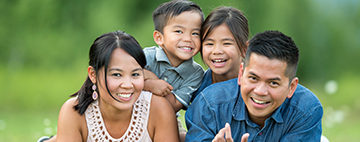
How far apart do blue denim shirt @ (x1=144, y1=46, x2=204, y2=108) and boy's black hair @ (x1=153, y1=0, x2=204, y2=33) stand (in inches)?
7.8

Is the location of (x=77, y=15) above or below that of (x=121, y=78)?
above

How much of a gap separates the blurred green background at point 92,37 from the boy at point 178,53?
4.22 meters

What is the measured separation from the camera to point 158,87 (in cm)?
314

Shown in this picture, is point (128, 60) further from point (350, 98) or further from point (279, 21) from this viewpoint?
point (350, 98)

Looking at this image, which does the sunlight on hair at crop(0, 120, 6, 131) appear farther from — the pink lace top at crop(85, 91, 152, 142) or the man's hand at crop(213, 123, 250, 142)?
the man's hand at crop(213, 123, 250, 142)

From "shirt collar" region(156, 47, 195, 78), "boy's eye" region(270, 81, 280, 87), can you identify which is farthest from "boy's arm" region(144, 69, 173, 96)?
"boy's eye" region(270, 81, 280, 87)

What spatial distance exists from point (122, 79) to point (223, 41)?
815 mm

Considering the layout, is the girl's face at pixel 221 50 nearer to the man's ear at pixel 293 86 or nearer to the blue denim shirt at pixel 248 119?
the blue denim shirt at pixel 248 119

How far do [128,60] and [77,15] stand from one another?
548 centimetres

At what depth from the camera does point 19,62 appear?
26.2 ft

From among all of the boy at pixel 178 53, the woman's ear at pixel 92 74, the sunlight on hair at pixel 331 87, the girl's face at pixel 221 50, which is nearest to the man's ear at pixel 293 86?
the girl's face at pixel 221 50

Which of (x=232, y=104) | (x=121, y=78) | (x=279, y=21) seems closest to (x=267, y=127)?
(x=232, y=104)

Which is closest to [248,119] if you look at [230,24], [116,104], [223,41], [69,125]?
[223,41]

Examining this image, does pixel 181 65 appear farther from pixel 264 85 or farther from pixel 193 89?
pixel 264 85
